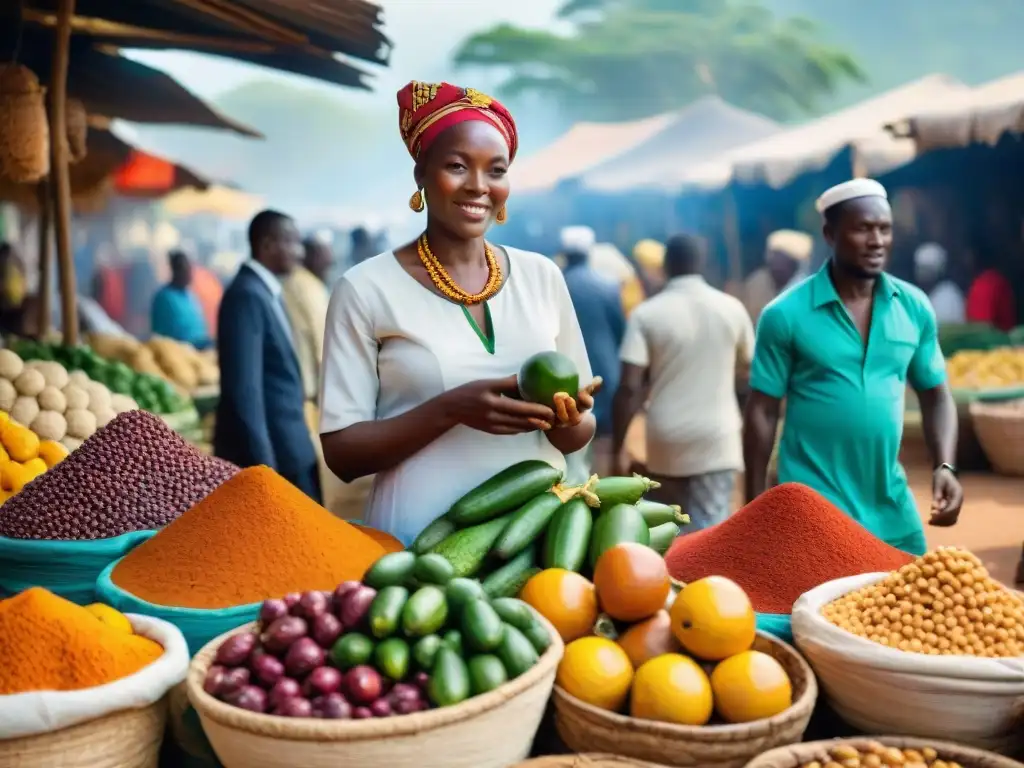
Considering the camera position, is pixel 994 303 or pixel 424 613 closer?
pixel 424 613

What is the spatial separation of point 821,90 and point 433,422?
30.0 m

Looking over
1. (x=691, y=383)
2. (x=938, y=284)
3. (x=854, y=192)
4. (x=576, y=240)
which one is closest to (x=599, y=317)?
(x=576, y=240)

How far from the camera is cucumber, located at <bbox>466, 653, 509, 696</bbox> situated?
128 cm

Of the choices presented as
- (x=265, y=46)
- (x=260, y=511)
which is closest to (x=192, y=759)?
(x=260, y=511)

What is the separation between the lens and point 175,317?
860cm

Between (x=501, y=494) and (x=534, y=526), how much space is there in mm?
93

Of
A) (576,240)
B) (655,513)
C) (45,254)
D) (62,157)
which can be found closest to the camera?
(655,513)

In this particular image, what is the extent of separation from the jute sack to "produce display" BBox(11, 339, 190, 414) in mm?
3769

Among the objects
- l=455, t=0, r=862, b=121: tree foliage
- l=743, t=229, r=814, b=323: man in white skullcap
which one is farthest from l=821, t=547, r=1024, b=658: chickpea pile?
l=455, t=0, r=862, b=121: tree foliage

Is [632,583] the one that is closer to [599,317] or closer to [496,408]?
[496,408]

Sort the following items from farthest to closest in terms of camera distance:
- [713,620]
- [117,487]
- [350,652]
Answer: [117,487] < [713,620] < [350,652]

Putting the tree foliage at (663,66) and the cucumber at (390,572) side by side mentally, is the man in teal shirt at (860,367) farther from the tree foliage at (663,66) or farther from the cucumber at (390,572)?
the tree foliage at (663,66)

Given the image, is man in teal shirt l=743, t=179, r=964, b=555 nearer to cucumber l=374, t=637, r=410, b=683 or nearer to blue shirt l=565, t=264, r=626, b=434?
cucumber l=374, t=637, r=410, b=683

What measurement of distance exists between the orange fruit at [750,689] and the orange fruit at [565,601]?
0.21m
